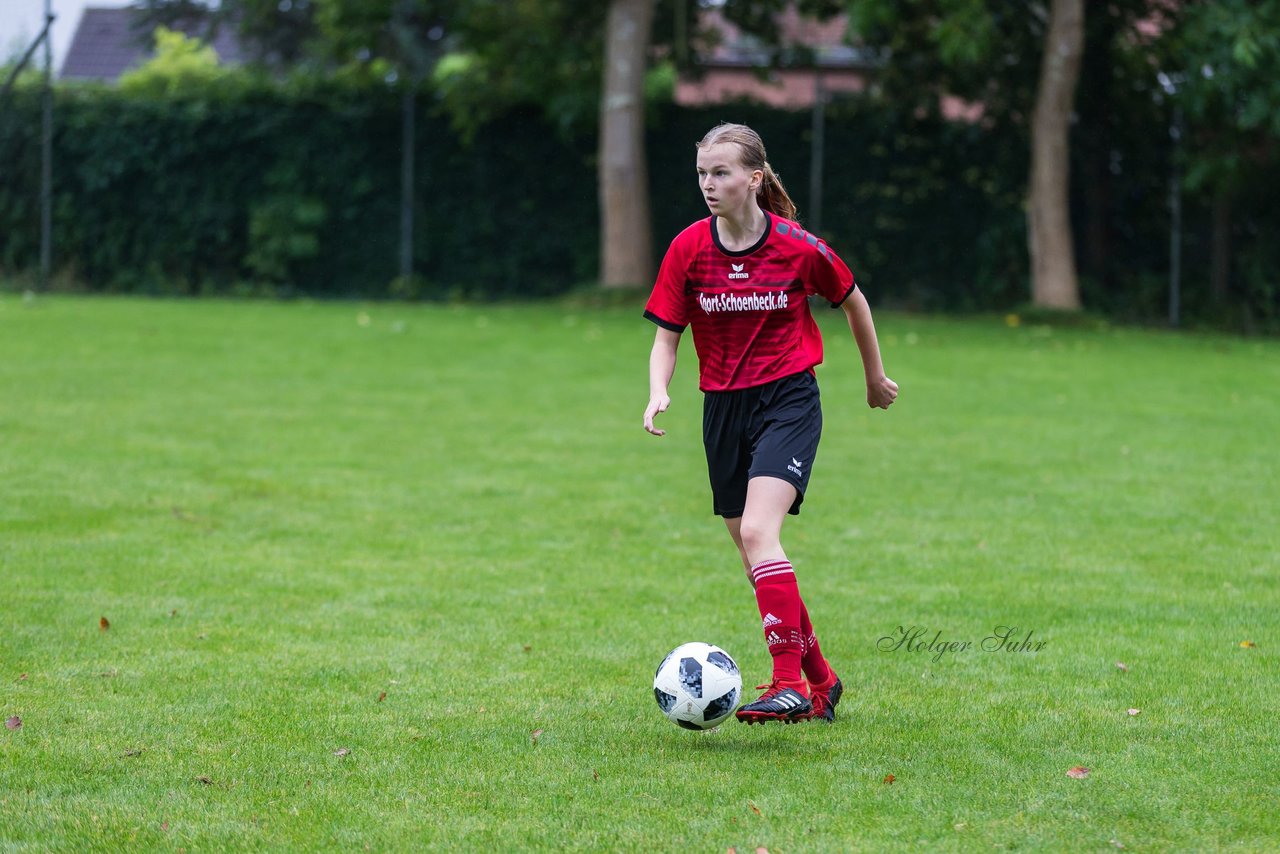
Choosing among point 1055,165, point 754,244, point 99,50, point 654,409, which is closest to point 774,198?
point 754,244

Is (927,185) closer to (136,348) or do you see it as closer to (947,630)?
(136,348)

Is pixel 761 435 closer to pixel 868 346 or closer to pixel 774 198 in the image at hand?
pixel 868 346

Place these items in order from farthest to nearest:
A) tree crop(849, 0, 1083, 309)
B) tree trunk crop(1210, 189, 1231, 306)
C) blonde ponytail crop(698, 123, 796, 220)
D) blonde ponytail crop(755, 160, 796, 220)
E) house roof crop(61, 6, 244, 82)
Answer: house roof crop(61, 6, 244, 82) → tree trunk crop(1210, 189, 1231, 306) → tree crop(849, 0, 1083, 309) → blonde ponytail crop(755, 160, 796, 220) → blonde ponytail crop(698, 123, 796, 220)

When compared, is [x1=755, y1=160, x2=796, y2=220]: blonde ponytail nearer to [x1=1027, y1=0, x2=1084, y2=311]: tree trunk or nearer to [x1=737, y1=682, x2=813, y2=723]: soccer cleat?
[x1=737, y1=682, x2=813, y2=723]: soccer cleat

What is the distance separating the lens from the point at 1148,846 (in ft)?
12.8

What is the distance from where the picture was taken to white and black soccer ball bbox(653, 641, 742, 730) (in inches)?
188

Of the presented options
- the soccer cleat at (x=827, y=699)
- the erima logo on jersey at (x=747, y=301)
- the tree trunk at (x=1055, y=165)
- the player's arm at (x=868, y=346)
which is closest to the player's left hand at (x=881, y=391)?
the player's arm at (x=868, y=346)

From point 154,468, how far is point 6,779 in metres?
6.09

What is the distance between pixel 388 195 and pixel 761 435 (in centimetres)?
1987

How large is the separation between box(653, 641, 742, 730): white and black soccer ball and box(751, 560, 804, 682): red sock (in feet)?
0.55

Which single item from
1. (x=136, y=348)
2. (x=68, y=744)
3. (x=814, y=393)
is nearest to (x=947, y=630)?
(x=814, y=393)

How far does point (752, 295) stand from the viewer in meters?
5.15

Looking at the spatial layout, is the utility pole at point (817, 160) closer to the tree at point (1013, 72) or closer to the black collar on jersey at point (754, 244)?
the tree at point (1013, 72)

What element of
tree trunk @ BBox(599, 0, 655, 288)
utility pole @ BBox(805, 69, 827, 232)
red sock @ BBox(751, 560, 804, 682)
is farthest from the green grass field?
utility pole @ BBox(805, 69, 827, 232)
